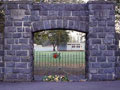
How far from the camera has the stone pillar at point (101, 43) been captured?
9641mm

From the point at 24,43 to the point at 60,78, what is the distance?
1931 mm

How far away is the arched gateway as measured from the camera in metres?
9.59

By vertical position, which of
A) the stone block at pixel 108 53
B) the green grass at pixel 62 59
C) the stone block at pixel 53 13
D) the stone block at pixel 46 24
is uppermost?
the stone block at pixel 53 13

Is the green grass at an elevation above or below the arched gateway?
below

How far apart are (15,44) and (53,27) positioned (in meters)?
1.56

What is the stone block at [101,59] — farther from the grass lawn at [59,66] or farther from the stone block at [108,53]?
the grass lawn at [59,66]

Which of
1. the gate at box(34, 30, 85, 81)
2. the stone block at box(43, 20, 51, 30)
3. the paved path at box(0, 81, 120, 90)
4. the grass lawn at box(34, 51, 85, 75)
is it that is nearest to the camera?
the paved path at box(0, 81, 120, 90)

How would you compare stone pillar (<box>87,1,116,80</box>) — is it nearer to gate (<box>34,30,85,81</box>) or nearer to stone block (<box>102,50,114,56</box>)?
stone block (<box>102,50,114,56</box>)

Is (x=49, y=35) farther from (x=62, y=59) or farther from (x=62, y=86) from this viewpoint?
(x=62, y=86)

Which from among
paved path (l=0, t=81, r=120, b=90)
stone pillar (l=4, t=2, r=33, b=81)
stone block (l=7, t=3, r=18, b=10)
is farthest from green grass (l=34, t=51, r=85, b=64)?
paved path (l=0, t=81, r=120, b=90)

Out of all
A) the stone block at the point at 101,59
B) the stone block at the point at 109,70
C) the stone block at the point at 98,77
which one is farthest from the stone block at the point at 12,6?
the stone block at the point at 109,70

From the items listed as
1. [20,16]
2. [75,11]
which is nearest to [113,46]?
[75,11]

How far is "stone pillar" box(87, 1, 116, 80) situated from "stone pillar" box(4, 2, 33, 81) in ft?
7.64

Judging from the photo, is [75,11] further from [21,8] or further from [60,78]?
[60,78]
